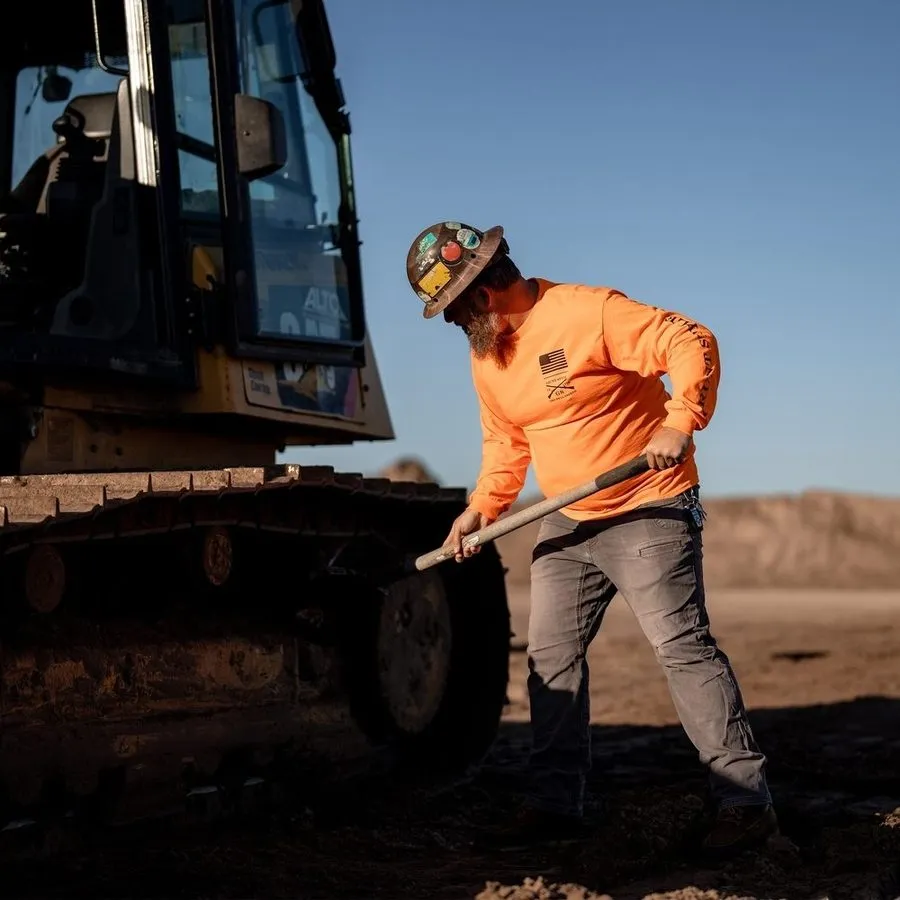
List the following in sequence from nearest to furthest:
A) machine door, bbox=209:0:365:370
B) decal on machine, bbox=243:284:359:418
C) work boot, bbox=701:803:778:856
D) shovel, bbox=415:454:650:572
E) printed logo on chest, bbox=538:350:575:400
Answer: shovel, bbox=415:454:650:572 → work boot, bbox=701:803:778:856 → printed logo on chest, bbox=538:350:575:400 → machine door, bbox=209:0:365:370 → decal on machine, bbox=243:284:359:418

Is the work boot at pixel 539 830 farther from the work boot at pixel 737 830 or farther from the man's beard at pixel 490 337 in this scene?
the man's beard at pixel 490 337

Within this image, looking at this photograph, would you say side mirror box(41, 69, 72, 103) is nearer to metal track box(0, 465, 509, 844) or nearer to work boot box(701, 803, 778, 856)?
metal track box(0, 465, 509, 844)

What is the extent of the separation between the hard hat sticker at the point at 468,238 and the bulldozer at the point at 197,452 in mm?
965

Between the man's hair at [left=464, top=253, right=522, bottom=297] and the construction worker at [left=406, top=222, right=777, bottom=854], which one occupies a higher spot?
the man's hair at [left=464, top=253, right=522, bottom=297]

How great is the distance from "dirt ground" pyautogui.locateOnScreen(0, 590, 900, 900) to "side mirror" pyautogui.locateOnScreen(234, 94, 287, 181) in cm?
250

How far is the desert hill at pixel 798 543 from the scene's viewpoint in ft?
90.4

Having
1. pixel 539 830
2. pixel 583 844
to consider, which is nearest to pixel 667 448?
pixel 583 844

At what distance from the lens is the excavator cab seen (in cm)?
582

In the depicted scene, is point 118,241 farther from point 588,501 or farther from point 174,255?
point 588,501

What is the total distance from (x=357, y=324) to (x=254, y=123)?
1308 mm

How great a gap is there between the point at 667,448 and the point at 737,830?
4.30 feet

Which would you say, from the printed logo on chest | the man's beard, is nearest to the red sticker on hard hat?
the man's beard

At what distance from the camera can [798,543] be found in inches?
1119

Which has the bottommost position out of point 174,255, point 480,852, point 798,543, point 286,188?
point 480,852
